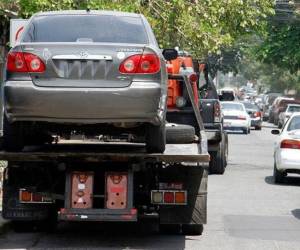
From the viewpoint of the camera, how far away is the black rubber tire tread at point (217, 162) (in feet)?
67.9

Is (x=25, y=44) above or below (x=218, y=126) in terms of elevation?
above

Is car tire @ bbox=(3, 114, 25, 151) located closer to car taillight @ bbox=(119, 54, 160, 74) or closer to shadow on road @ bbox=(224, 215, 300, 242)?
car taillight @ bbox=(119, 54, 160, 74)

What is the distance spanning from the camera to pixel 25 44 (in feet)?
32.8

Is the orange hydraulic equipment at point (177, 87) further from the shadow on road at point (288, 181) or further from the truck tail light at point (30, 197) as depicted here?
the shadow on road at point (288, 181)

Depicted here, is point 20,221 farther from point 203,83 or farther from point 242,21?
point 242,21

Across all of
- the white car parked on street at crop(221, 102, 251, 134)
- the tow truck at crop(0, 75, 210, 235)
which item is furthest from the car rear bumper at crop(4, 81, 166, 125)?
the white car parked on street at crop(221, 102, 251, 134)

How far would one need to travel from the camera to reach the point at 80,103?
9.71m

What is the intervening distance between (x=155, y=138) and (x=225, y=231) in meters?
2.36

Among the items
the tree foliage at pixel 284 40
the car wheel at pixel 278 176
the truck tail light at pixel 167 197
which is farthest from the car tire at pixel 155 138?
the tree foliage at pixel 284 40

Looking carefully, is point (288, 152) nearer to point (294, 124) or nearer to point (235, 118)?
point (294, 124)

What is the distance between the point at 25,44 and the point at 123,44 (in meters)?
1.00

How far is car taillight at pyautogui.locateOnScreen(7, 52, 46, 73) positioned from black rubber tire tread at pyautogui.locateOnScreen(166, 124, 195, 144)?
2.14 meters

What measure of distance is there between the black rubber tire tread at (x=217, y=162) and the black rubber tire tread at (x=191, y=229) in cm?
897

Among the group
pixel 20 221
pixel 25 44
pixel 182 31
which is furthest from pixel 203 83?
pixel 25 44
